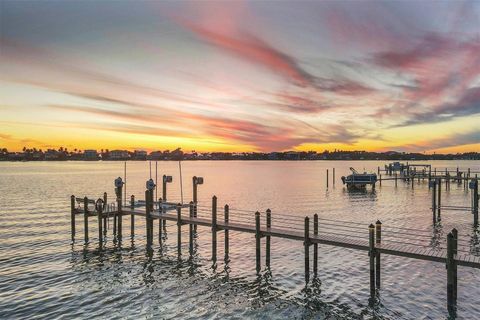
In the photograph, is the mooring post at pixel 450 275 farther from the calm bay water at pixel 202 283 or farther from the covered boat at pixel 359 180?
the covered boat at pixel 359 180

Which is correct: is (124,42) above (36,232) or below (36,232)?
above

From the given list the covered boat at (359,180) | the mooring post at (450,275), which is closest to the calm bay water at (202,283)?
the mooring post at (450,275)

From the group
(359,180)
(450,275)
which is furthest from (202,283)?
(359,180)

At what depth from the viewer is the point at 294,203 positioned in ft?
174

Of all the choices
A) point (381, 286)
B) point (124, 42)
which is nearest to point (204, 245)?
point (381, 286)

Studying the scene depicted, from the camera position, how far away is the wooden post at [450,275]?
48.2ft

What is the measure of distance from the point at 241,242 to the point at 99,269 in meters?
10.3

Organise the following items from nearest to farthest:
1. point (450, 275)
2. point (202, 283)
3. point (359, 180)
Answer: point (450, 275), point (202, 283), point (359, 180)

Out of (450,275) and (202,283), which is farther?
(202,283)

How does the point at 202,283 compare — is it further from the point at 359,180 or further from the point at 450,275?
the point at 359,180

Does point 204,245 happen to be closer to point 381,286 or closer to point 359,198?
point 381,286

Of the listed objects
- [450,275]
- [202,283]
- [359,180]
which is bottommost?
[202,283]

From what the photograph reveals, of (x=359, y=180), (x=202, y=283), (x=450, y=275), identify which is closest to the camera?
(x=450, y=275)

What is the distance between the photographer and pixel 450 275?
49.3 ft
